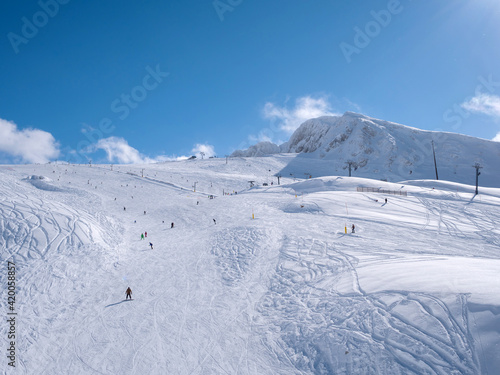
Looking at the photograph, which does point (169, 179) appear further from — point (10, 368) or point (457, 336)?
point (457, 336)

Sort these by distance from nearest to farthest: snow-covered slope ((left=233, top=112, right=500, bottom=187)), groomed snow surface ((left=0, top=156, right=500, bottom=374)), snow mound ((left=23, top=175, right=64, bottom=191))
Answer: groomed snow surface ((left=0, top=156, right=500, bottom=374)) → snow mound ((left=23, top=175, right=64, bottom=191)) → snow-covered slope ((left=233, top=112, right=500, bottom=187))

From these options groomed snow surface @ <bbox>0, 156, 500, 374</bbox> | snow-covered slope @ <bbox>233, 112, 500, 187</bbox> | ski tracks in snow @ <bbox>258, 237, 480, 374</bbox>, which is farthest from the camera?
snow-covered slope @ <bbox>233, 112, 500, 187</bbox>

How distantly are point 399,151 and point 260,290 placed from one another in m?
109

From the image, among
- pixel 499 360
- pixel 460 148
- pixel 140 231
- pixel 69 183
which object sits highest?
pixel 460 148

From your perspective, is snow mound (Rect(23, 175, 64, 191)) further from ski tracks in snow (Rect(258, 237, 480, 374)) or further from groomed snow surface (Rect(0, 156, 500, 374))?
ski tracks in snow (Rect(258, 237, 480, 374))

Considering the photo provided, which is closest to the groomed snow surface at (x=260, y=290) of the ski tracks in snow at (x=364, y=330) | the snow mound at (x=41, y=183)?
the ski tracks in snow at (x=364, y=330)

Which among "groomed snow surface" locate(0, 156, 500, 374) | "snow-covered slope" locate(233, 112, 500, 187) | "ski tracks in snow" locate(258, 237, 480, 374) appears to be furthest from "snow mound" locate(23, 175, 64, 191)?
"snow-covered slope" locate(233, 112, 500, 187)

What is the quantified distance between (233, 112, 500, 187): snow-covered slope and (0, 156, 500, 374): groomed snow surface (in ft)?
204

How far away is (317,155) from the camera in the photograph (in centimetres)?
12462

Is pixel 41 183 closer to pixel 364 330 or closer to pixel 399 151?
pixel 364 330

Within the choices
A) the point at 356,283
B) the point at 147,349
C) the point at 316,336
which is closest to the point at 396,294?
the point at 356,283

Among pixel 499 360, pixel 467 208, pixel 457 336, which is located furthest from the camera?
pixel 467 208

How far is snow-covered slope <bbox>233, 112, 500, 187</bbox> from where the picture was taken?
91.1 m

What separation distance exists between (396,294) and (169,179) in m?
65.0
